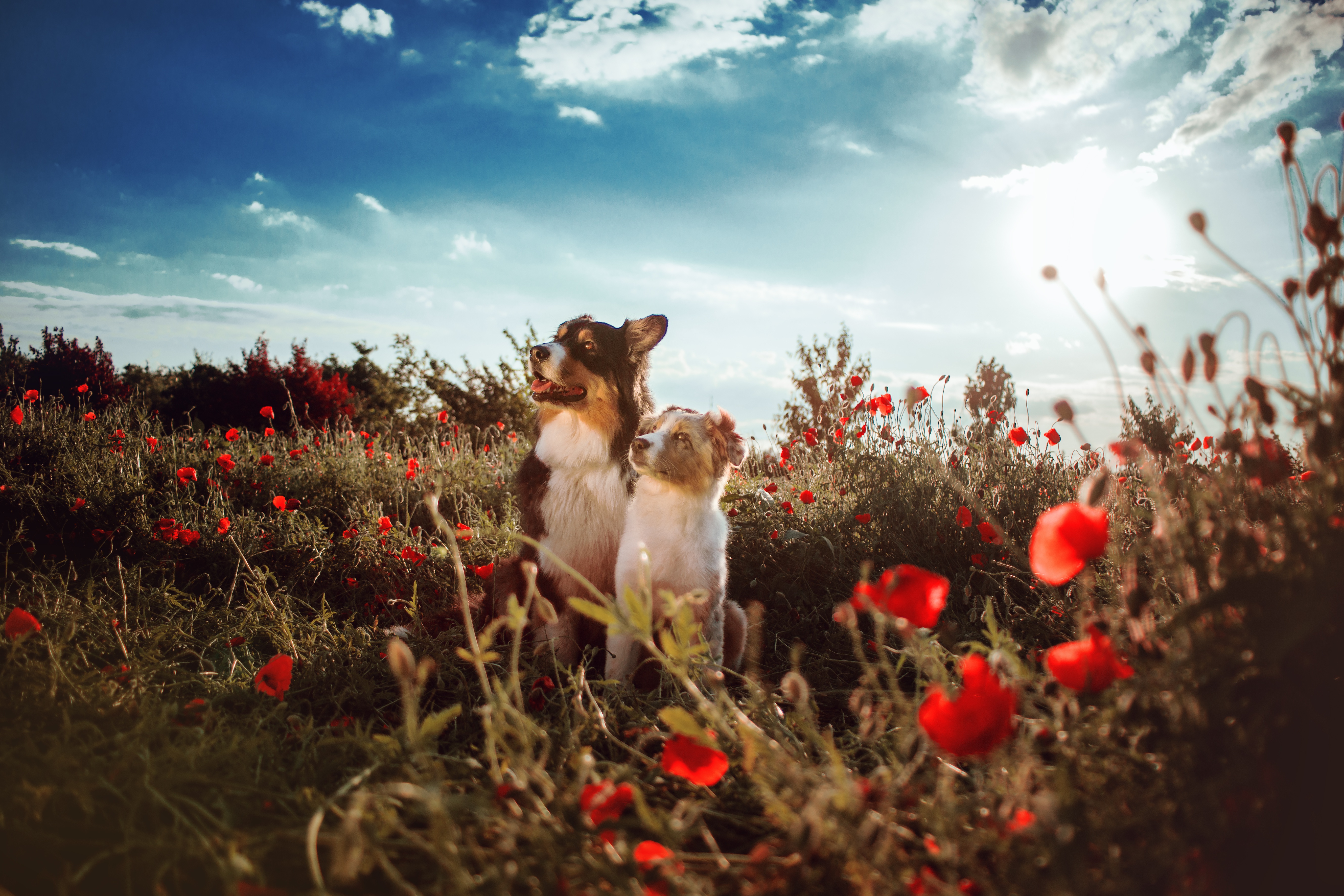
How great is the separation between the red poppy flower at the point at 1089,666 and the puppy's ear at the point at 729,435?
2176mm

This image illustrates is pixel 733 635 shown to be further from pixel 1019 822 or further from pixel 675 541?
pixel 1019 822

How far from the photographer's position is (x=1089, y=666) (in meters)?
1.16

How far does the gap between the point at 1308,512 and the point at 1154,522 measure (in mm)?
2470

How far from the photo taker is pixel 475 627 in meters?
3.64

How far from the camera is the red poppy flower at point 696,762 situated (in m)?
1.21

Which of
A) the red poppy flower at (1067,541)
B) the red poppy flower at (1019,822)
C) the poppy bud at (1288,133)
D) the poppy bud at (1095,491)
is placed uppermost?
the poppy bud at (1288,133)

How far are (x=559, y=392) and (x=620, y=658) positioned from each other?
4.67 feet

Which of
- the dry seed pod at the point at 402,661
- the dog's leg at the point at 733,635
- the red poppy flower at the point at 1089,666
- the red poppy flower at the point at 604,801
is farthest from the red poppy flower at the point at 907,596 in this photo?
the dog's leg at the point at 733,635

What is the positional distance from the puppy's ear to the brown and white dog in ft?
1.54

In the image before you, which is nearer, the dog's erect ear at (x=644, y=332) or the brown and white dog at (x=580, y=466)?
the brown and white dog at (x=580, y=466)

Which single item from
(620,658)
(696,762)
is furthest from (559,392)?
(696,762)

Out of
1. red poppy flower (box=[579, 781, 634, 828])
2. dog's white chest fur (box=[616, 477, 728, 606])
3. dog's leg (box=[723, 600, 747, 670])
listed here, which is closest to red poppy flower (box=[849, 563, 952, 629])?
red poppy flower (box=[579, 781, 634, 828])

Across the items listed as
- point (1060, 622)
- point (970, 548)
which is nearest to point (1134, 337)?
point (1060, 622)

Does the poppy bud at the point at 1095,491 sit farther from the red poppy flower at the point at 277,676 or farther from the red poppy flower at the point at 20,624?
the red poppy flower at the point at 20,624
